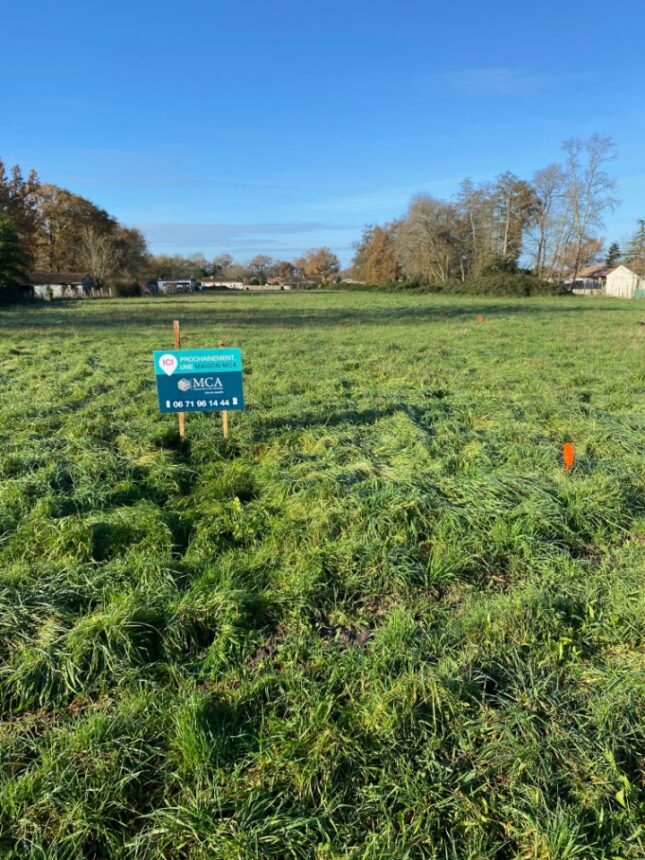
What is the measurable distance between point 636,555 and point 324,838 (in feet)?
9.39

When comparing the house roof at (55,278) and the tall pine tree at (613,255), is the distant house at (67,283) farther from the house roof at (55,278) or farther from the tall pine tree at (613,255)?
the tall pine tree at (613,255)

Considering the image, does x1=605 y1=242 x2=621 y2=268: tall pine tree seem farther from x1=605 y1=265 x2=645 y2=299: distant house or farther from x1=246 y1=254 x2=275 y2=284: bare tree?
x1=246 y1=254 x2=275 y2=284: bare tree

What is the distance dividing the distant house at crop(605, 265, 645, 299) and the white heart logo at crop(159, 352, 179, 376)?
67195 mm

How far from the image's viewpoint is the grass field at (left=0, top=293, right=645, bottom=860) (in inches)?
73.9

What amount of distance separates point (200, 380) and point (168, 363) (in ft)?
1.24

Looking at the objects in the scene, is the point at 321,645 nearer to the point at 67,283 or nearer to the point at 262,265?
the point at 67,283

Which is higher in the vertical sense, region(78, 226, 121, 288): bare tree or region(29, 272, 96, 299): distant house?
region(78, 226, 121, 288): bare tree

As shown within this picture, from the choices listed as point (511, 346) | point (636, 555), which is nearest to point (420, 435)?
point (636, 555)

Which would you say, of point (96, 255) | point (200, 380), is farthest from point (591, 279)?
point (200, 380)

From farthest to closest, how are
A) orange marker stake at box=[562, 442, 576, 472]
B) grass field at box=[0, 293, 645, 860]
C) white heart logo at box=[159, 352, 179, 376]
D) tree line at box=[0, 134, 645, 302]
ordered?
tree line at box=[0, 134, 645, 302] → white heart logo at box=[159, 352, 179, 376] → orange marker stake at box=[562, 442, 576, 472] → grass field at box=[0, 293, 645, 860]

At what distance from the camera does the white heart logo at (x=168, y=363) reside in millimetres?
5460

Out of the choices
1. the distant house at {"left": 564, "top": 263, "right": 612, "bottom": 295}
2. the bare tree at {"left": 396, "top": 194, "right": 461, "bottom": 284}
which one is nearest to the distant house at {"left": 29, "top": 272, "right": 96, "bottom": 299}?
the bare tree at {"left": 396, "top": 194, "right": 461, "bottom": 284}

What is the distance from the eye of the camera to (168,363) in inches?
217

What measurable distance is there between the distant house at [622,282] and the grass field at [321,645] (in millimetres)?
67032
